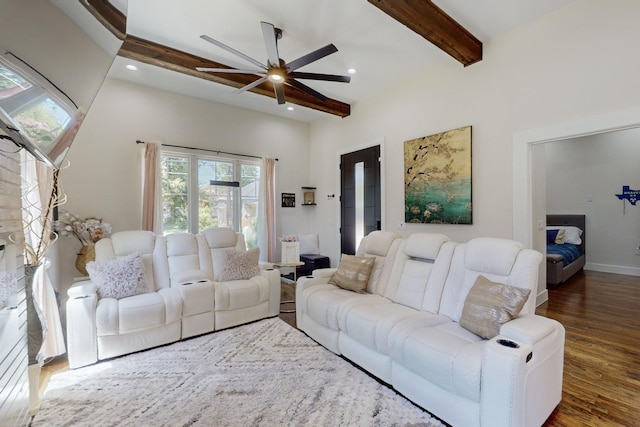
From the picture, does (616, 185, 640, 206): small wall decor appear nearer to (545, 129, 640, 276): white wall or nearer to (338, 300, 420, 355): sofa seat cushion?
(545, 129, 640, 276): white wall

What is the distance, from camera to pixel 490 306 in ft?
6.18

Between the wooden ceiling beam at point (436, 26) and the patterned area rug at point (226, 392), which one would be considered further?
the wooden ceiling beam at point (436, 26)

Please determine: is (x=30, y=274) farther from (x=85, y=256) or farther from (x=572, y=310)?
(x=572, y=310)

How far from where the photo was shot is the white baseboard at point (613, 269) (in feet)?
17.2

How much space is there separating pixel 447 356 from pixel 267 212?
411cm

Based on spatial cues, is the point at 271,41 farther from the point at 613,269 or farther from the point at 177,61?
the point at 613,269

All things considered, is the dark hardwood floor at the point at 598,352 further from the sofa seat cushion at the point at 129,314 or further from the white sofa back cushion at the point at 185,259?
the sofa seat cushion at the point at 129,314

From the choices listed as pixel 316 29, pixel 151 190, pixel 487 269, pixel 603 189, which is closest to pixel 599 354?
pixel 487 269

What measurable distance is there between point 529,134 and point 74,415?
455cm

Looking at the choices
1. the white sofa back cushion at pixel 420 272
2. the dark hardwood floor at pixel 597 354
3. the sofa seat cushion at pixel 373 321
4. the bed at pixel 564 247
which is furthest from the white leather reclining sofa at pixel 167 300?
the bed at pixel 564 247

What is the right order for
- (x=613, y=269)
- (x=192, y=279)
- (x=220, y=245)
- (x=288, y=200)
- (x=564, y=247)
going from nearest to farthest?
(x=192, y=279), (x=220, y=245), (x=564, y=247), (x=613, y=269), (x=288, y=200)

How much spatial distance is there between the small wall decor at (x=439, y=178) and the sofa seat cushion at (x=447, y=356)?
1.97m

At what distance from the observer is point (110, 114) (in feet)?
12.9

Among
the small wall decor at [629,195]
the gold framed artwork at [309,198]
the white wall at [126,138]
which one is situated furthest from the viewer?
the gold framed artwork at [309,198]
